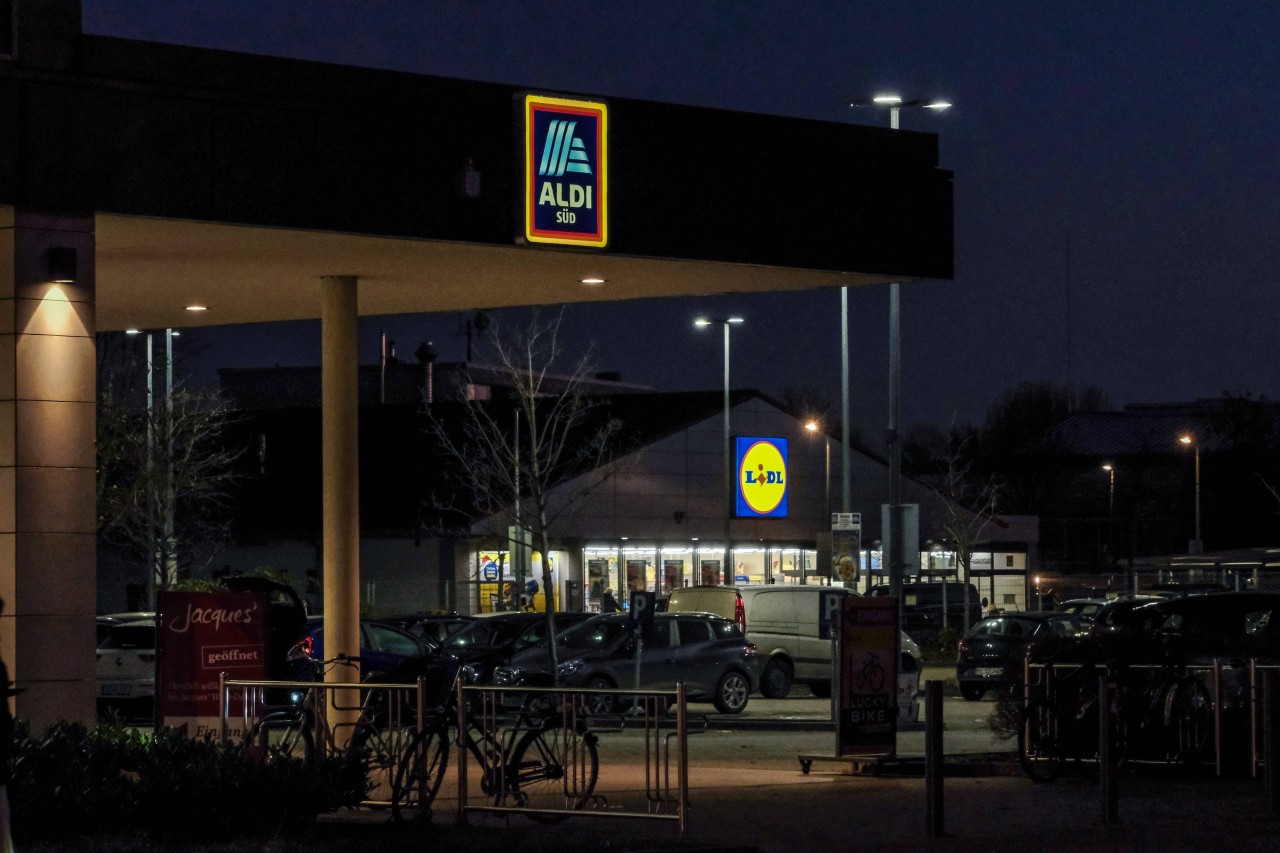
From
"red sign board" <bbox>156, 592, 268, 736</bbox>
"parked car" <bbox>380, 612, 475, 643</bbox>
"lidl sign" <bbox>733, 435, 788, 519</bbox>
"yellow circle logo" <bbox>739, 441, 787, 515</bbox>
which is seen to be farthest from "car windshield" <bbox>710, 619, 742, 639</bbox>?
"yellow circle logo" <bbox>739, 441, 787, 515</bbox>

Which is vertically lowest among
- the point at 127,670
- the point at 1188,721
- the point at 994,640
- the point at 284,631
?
the point at 994,640

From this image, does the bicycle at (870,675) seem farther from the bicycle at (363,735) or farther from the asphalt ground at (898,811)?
the bicycle at (363,735)

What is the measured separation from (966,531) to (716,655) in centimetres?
2949

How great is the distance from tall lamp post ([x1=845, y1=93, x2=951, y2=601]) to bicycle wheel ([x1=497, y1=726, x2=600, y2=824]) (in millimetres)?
10508

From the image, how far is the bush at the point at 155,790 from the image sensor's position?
38.4 ft

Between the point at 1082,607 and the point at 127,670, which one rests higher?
the point at 1082,607

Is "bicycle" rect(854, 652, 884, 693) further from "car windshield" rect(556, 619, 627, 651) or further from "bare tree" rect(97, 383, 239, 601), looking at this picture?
"bare tree" rect(97, 383, 239, 601)

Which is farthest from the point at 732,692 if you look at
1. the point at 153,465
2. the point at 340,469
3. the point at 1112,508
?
the point at 1112,508

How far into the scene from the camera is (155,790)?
1196 centimetres

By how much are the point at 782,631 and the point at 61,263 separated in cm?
1953

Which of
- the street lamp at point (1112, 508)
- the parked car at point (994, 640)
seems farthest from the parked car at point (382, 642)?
the street lamp at point (1112, 508)

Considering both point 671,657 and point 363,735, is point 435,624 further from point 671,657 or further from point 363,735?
point 363,735

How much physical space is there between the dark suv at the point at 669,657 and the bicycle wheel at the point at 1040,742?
977 cm

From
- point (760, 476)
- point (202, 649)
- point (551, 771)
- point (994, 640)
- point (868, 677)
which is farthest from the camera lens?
point (760, 476)
